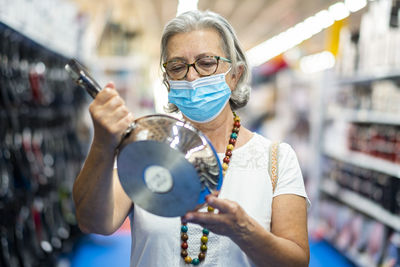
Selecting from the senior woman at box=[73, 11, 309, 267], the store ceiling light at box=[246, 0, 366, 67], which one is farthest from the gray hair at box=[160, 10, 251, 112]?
the store ceiling light at box=[246, 0, 366, 67]

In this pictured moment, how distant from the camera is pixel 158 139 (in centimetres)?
86

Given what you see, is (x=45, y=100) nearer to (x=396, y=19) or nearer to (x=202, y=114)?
(x=202, y=114)

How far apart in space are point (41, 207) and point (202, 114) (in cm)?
237

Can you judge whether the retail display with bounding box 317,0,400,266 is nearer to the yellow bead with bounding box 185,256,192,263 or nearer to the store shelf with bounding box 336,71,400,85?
the store shelf with bounding box 336,71,400,85

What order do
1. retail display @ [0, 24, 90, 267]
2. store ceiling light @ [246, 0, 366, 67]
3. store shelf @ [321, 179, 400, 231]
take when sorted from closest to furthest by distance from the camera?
retail display @ [0, 24, 90, 267] < store shelf @ [321, 179, 400, 231] < store ceiling light @ [246, 0, 366, 67]

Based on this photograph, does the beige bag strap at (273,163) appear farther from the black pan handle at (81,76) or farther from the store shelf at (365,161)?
the store shelf at (365,161)

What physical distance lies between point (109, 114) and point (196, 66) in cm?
46

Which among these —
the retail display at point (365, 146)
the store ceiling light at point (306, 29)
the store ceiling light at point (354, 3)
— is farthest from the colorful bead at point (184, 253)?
the store ceiling light at point (354, 3)

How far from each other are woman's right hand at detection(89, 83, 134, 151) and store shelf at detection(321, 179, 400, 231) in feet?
10.6

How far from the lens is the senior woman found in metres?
1.04

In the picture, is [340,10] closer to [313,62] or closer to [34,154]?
[34,154]

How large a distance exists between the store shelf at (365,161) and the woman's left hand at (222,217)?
3.05m

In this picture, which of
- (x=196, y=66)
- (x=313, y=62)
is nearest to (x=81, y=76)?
(x=196, y=66)

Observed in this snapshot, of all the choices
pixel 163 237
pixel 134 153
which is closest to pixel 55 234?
pixel 163 237
